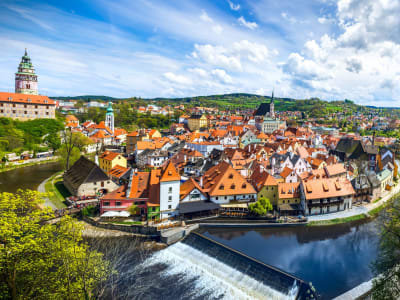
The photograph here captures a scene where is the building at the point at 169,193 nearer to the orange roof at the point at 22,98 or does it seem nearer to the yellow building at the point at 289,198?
the yellow building at the point at 289,198

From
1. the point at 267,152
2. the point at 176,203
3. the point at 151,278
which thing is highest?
the point at 267,152

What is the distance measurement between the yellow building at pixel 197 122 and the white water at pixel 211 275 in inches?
3361

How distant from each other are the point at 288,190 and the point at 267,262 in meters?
13.5

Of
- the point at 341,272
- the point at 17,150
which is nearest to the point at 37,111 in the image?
the point at 17,150

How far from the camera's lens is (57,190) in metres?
40.7

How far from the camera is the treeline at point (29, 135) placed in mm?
59938

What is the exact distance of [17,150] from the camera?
60.1 m

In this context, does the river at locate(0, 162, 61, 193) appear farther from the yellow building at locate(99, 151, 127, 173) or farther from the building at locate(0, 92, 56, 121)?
the building at locate(0, 92, 56, 121)

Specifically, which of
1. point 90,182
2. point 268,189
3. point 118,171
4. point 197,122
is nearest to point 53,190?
point 90,182

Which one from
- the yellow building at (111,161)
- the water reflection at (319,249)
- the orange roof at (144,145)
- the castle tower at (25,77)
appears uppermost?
the castle tower at (25,77)

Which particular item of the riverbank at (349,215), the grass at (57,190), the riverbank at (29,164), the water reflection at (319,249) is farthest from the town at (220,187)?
the riverbank at (29,164)

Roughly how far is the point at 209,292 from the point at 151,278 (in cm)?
483

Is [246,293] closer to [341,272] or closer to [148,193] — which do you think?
[341,272]

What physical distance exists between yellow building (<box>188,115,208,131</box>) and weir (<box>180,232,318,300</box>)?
85.1m
